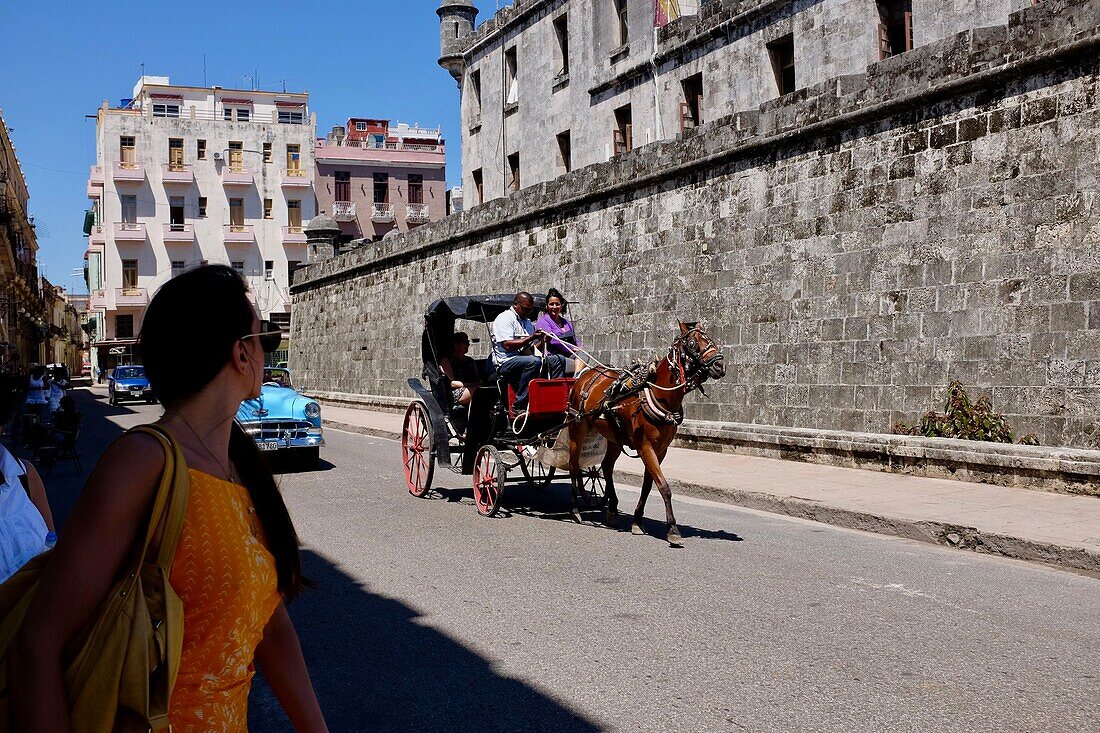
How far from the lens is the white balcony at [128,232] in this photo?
62.2 m

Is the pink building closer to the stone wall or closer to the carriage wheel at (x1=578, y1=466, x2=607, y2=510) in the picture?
the stone wall

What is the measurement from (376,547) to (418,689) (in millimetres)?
3729

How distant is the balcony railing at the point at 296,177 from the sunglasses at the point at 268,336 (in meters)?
65.3

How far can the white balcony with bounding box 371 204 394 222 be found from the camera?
63812 mm

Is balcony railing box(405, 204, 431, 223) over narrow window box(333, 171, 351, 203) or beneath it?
beneath

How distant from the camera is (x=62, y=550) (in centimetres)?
187

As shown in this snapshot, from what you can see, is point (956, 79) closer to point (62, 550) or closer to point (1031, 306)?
point (1031, 306)

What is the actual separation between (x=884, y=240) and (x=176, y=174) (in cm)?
5847

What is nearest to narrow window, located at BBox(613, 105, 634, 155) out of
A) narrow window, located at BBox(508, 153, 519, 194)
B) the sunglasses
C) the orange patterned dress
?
narrow window, located at BBox(508, 153, 519, 194)

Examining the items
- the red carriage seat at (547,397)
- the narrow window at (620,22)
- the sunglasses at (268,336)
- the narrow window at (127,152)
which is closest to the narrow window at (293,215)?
the narrow window at (127,152)

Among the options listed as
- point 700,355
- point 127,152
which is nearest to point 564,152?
point 700,355

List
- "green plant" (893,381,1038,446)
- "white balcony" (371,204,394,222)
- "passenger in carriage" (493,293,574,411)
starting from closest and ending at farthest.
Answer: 1. "passenger in carriage" (493,293,574,411)
2. "green plant" (893,381,1038,446)
3. "white balcony" (371,204,394,222)

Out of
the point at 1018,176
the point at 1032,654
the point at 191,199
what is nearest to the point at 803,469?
the point at 1018,176

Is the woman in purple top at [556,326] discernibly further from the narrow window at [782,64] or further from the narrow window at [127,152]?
the narrow window at [127,152]
